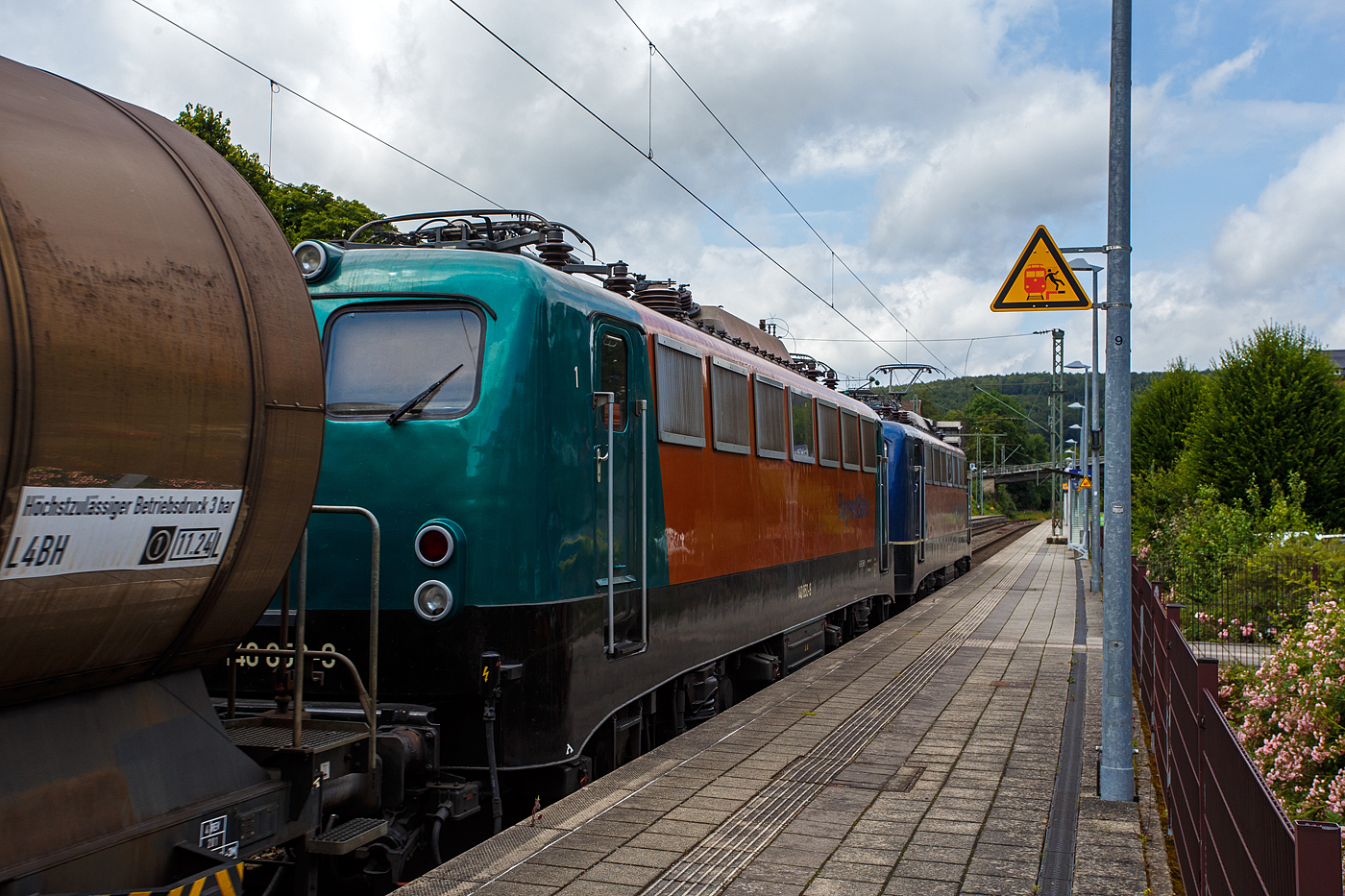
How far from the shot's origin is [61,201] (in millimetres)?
3111

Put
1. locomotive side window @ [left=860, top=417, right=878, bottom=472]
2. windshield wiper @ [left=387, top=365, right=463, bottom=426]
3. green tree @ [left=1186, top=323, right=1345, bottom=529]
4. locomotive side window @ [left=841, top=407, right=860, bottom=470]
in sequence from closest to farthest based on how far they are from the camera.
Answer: windshield wiper @ [left=387, top=365, right=463, bottom=426] < locomotive side window @ [left=841, top=407, right=860, bottom=470] < locomotive side window @ [left=860, top=417, right=878, bottom=472] < green tree @ [left=1186, top=323, right=1345, bottom=529]

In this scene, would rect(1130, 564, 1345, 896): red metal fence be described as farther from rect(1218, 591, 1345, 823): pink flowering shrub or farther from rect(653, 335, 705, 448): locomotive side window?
rect(653, 335, 705, 448): locomotive side window

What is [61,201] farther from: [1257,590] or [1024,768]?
[1257,590]

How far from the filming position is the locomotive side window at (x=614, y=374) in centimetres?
675

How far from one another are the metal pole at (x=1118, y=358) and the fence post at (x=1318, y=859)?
15.5 feet

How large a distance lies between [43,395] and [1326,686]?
22.2 feet

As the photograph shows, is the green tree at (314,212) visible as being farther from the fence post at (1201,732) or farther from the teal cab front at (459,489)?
the fence post at (1201,732)

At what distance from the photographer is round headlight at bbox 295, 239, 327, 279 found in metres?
6.14

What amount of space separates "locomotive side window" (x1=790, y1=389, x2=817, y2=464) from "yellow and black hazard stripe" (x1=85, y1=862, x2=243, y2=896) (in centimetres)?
813

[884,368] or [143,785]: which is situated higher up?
[884,368]

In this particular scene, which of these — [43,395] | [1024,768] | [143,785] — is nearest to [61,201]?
[43,395]

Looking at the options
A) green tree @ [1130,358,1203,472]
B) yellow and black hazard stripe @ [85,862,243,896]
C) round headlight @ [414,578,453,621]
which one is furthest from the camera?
green tree @ [1130,358,1203,472]

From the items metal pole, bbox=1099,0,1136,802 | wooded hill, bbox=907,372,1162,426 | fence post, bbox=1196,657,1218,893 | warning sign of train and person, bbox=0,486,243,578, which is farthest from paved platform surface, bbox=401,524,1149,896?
wooded hill, bbox=907,372,1162,426

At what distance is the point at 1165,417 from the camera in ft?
118
